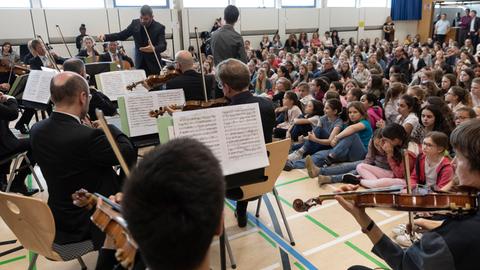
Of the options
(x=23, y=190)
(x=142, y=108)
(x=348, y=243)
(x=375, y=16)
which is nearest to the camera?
(x=348, y=243)

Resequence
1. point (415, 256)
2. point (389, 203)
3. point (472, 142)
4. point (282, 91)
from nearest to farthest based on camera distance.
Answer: point (472, 142) → point (415, 256) → point (389, 203) → point (282, 91)

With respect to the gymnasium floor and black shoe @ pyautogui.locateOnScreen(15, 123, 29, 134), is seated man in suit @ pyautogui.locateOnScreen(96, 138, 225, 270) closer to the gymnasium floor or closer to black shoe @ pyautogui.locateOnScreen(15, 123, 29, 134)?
the gymnasium floor

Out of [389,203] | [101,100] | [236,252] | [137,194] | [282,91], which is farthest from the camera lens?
[282,91]

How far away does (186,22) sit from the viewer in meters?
13.4

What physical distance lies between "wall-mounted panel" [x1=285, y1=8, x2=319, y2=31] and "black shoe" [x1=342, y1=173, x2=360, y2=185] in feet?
40.5

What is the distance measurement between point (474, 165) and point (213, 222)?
1.13 m

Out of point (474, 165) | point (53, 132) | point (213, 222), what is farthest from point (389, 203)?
point (53, 132)

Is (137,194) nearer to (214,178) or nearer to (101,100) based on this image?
(214,178)

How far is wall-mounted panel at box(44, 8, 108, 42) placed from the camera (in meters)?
11.4

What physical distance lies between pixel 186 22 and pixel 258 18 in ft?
9.81

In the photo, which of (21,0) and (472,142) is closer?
(472,142)

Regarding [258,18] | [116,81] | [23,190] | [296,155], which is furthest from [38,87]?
[258,18]

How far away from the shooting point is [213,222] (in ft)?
2.89

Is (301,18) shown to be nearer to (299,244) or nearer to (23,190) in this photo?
(23,190)
